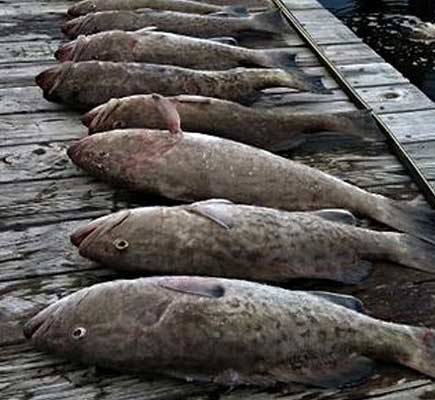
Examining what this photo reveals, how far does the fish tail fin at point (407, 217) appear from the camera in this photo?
334cm

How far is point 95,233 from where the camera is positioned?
316 centimetres

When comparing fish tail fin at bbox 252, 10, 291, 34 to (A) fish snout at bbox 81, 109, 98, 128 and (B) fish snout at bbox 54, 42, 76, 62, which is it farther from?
(A) fish snout at bbox 81, 109, 98, 128

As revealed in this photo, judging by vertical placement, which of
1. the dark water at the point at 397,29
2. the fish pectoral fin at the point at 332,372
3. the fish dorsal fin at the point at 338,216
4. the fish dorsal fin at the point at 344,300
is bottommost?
the dark water at the point at 397,29

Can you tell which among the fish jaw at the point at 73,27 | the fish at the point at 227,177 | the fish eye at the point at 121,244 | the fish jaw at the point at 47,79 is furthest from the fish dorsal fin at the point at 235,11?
the fish eye at the point at 121,244

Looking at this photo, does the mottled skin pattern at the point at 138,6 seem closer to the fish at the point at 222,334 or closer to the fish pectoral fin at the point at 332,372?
the fish at the point at 222,334

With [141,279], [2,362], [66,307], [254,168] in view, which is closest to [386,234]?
[254,168]

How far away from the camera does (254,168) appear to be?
3.56 m

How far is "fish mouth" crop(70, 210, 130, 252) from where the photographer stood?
10.3 feet

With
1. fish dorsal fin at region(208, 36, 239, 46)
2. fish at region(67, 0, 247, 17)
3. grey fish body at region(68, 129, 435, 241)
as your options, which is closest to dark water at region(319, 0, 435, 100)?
fish at region(67, 0, 247, 17)

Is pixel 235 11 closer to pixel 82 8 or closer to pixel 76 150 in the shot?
pixel 82 8

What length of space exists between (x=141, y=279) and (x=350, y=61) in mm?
2668

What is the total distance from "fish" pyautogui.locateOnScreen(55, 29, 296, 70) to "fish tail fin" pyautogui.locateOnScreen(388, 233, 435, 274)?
1.73 metres

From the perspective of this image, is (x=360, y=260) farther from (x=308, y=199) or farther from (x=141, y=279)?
(x=141, y=279)

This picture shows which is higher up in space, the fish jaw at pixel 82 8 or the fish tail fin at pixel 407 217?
the fish jaw at pixel 82 8
